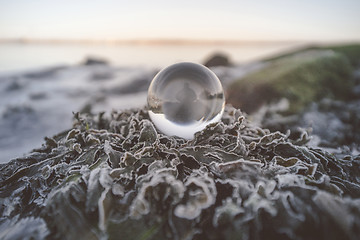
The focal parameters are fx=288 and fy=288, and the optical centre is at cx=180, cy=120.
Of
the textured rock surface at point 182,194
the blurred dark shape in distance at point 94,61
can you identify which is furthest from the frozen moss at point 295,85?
the blurred dark shape in distance at point 94,61

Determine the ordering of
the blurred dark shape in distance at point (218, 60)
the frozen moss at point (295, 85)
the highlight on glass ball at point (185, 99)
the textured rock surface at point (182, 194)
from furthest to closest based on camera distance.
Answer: the blurred dark shape in distance at point (218, 60)
the frozen moss at point (295, 85)
the highlight on glass ball at point (185, 99)
the textured rock surface at point (182, 194)

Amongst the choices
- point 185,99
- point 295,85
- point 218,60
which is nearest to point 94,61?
point 218,60

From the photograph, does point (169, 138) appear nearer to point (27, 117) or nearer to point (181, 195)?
point (181, 195)

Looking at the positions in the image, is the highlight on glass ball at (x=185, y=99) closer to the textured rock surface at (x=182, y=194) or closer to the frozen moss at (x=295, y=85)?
the textured rock surface at (x=182, y=194)

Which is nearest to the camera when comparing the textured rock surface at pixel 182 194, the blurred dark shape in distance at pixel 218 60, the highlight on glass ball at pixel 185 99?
the textured rock surface at pixel 182 194

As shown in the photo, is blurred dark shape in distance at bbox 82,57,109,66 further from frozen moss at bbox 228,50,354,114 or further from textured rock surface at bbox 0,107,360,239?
textured rock surface at bbox 0,107,360,239

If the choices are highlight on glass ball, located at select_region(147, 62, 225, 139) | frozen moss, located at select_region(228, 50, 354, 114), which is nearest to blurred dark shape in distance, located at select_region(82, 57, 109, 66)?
frozen moss, located at select_region(228, 50, 354, 114)
